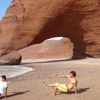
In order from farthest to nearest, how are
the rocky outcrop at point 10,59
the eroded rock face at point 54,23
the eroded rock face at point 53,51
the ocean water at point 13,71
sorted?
the eroded rock face at point 53,51
the eroded rock face at point 54,23
the rocky outcrop at point 10,59
the ocean water at point 13,71

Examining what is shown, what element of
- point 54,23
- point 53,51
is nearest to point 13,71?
point 54,23

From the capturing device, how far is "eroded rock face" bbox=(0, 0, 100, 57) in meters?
40.8

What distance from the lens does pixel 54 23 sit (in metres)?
41.4

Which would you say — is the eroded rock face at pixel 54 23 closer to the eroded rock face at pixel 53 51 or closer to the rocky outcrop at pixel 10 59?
the rocky outcrop at pixel 10 59

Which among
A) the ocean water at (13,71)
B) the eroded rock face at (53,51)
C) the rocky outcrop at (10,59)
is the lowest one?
the eroded rock face at (53,51)

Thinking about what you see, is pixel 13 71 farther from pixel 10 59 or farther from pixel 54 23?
pixel 54 23

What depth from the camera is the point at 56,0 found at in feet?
133

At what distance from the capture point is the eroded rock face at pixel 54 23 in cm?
4078

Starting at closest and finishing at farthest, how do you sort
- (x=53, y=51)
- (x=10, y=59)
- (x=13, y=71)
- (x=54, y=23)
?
(x=13, y=71), (x=10, y=59), (x=54, y=23), (x=53, y=51)

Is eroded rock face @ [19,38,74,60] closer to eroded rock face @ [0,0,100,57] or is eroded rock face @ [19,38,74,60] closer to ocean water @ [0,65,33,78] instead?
eroded rock face @ [0,0,100,57]

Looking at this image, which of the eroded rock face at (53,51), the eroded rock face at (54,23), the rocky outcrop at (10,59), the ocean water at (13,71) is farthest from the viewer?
the eroded rock face at (53,51)

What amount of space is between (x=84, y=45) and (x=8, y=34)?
30.1 ft

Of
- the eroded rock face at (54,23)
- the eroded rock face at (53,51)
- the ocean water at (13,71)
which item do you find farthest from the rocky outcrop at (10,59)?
the eroded rock face at (53,51)

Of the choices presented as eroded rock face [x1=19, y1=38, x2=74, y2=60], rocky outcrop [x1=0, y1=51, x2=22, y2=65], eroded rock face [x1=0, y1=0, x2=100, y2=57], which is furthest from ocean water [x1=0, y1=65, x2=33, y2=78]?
eroded rock face [x1=19, y1=38, x2=74, y2=60]
